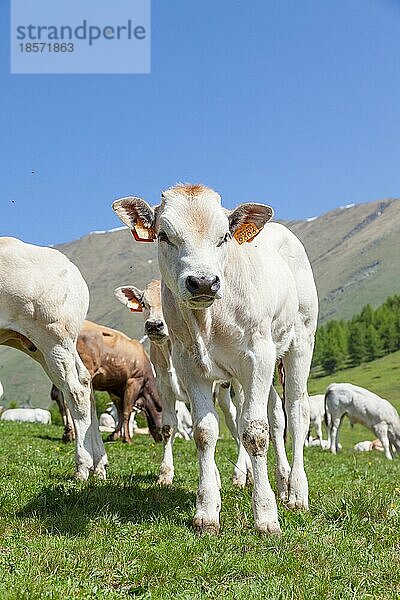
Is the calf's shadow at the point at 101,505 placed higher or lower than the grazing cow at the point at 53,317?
lower

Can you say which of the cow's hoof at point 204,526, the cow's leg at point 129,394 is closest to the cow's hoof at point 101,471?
the cow's hoof at point 204,526

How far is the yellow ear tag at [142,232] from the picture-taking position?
738 centimetres

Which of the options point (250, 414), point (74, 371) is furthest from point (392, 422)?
point (250, 414)

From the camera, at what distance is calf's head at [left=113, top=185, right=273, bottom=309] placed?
20.9ft

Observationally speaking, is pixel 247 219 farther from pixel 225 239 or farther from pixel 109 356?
pixel 109 356

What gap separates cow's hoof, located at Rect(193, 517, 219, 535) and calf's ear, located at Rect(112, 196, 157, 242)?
2840 millimetres

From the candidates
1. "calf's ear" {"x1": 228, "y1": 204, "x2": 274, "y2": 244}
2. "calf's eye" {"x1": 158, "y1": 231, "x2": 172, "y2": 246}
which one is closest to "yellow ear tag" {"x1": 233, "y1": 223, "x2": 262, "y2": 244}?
"calf's ear" {"x1": 228, "y1": 204, "x2": 274, "y2": 244}

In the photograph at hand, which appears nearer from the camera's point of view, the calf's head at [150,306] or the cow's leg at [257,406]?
the cow's leg at [257,406]

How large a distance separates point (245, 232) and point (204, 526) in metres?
2.96

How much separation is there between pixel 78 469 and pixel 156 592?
527 cm

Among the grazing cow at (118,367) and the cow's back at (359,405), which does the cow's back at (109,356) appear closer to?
the grazing cow at (118,367)

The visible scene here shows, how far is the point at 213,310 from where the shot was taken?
713cm


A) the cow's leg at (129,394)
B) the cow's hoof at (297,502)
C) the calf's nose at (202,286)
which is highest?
the calf's nose at (202,286)

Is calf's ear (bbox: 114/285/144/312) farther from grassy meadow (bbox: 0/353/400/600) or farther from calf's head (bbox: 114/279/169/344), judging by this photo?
grassy meadow (bbox: 0/353/400/600)
